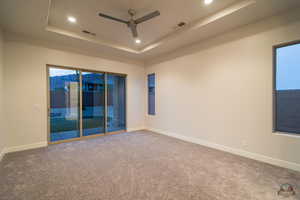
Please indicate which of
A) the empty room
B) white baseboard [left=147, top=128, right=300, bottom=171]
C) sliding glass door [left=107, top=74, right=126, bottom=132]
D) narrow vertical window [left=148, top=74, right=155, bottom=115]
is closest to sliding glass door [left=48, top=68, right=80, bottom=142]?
the empty room

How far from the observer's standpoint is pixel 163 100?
5.21 meters

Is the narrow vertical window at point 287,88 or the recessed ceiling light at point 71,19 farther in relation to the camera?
the recessed ceiling light at point 71,19

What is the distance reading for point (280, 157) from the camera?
2.68 metres

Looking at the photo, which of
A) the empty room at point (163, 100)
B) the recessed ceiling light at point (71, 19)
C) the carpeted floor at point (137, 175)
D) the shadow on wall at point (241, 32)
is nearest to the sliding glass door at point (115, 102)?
the empty room at point (163, 100)

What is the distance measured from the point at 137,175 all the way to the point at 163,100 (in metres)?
3.18

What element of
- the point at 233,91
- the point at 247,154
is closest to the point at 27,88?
the point at 233,91

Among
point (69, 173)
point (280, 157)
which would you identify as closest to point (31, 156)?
point (69, 173)

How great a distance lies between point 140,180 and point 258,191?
5.62ft

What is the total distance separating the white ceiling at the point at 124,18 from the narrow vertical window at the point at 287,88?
32.4 inches

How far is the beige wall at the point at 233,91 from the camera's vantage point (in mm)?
2775

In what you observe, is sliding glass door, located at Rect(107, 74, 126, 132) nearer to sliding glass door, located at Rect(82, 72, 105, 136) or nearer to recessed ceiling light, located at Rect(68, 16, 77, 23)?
sliding glass door, located at Rect(82, 72, 105, 136)

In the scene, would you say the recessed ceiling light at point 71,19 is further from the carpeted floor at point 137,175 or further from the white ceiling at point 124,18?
the carpeted floor at point 137,175

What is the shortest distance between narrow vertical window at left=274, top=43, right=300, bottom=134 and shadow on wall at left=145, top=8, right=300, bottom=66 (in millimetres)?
460

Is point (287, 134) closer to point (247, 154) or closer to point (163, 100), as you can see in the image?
point (247, 154)
